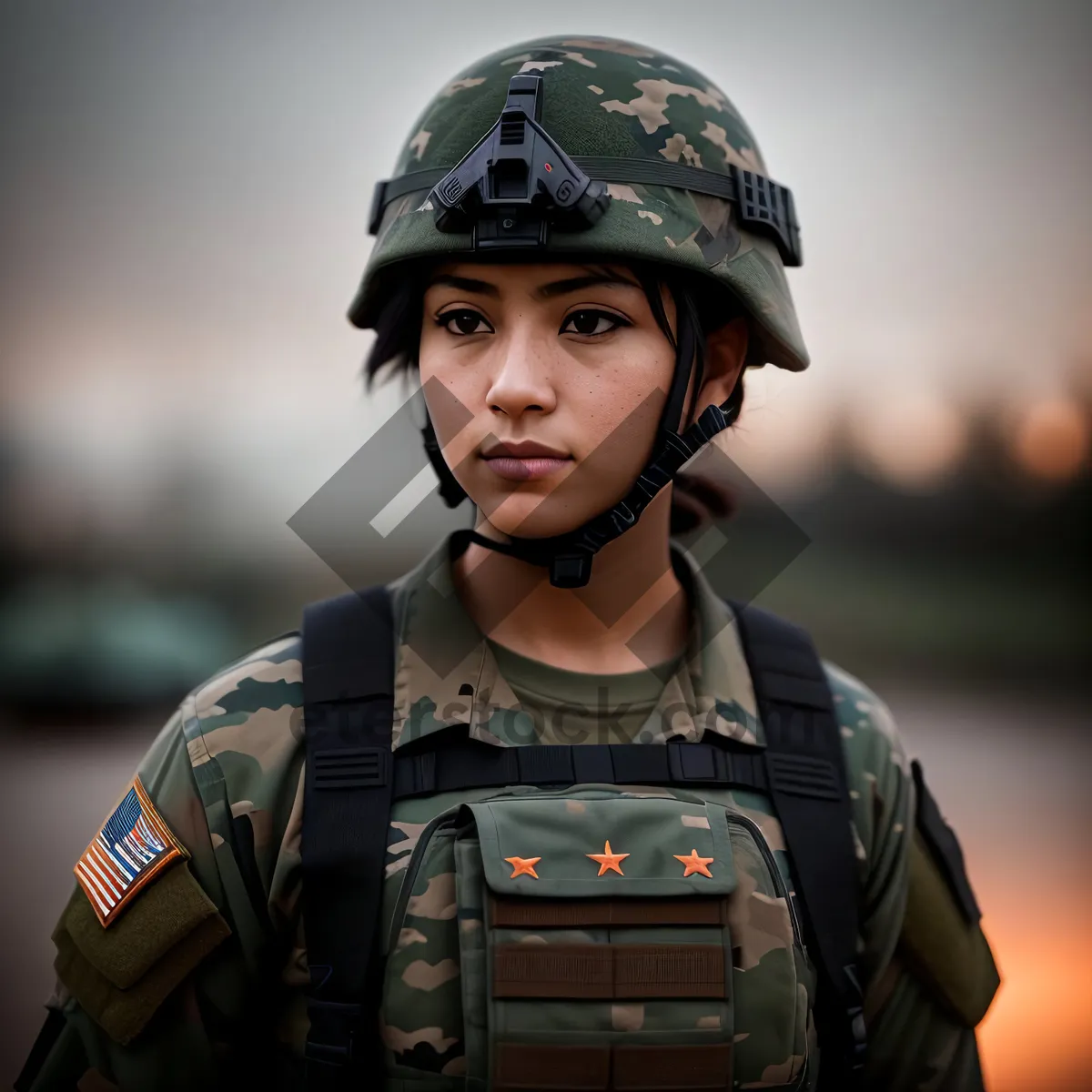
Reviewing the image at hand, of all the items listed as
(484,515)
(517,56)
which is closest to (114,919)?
(484,515)

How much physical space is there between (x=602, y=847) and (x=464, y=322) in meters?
0.96

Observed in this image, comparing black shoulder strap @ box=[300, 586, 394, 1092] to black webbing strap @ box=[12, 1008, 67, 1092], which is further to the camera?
black webbing strap @ box=[12, 1008, 67, 1092]

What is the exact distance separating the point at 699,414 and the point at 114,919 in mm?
1400

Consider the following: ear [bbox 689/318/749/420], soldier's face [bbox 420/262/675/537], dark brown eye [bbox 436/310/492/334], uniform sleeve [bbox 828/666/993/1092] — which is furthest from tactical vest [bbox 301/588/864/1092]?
Answer: ear [bbox 689/318/749/420]

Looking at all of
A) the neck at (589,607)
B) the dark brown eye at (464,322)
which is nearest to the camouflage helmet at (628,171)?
the dark brown eye at (464,322)

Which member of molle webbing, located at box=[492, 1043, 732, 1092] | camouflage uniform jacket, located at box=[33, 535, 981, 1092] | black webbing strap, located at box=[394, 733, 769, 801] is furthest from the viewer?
black webbing strap, located at box=[394, 733, 769, 801]

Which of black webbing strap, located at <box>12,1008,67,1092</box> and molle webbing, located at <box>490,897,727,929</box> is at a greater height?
molle webbing, located at <box>490,897,727,929</box>

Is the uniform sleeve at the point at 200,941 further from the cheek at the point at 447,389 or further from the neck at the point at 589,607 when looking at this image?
the cheek at the point at 447,389

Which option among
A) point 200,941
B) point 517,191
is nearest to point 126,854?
point 200,941

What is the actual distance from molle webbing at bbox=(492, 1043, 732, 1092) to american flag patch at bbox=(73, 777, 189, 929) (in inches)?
24.7

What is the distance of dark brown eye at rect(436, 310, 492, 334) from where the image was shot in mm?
1863

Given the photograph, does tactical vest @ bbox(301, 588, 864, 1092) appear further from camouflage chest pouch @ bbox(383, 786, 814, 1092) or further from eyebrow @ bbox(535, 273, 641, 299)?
eyebrow @ bbox(535, 273, 641, 299)

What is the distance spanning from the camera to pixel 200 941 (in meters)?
1.67

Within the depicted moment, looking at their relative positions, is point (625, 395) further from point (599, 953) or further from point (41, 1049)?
point (41, 1049)
